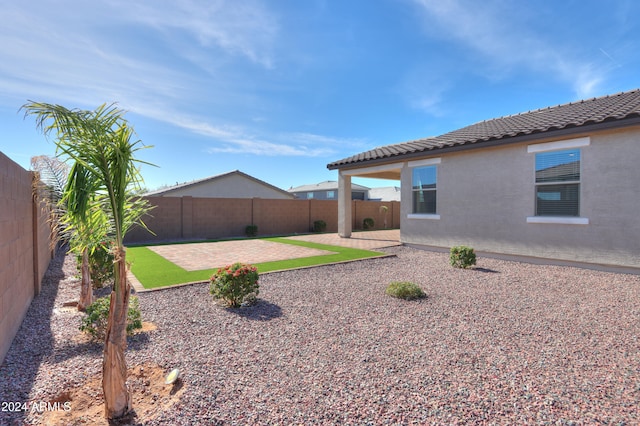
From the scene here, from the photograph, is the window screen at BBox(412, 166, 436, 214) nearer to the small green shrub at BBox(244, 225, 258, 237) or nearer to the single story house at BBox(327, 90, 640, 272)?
the single story house at BBox(327, 90, 640, 272)

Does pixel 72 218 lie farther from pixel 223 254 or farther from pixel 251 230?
pixel 251 230

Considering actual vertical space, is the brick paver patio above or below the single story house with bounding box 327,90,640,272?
below

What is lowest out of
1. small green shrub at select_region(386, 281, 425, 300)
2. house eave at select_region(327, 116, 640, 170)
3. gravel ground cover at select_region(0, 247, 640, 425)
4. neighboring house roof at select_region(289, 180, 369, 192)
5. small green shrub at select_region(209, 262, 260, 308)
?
gravel ground cover at select_region(0, 247, 640, 425)

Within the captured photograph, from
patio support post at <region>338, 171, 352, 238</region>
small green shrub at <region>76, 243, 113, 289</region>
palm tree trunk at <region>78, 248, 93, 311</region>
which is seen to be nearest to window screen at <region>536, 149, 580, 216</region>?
patio support post at <region>338, 171, 352, 238</region>

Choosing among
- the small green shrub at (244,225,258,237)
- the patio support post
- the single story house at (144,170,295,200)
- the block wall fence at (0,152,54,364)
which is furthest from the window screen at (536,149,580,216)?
the single story house at (144,170,295,200)

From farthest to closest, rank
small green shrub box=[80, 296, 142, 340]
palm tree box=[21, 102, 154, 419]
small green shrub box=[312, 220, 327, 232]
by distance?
small green shrub box=[312, 220, 327, 232] → small green shrub box=[80, 296, 142, 340] → palm tree box=[21, 102, 154, 419]

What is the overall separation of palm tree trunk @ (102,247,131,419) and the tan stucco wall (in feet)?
69.6

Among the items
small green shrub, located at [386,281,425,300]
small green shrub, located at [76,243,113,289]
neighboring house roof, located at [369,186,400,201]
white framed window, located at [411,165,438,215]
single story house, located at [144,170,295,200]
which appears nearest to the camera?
small green shrub, located at [386,281,425,300]

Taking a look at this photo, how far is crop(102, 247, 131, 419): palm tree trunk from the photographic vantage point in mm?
2449

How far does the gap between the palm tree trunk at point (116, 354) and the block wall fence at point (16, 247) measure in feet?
6.11

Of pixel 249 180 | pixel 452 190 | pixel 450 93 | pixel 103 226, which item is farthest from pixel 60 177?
pixel 249 180

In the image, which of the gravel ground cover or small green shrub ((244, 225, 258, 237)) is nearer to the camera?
the gravel ground cover

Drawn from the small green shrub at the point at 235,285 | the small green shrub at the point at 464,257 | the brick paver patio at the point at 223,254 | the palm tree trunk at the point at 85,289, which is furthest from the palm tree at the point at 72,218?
the small green shrub at the point at 464,257

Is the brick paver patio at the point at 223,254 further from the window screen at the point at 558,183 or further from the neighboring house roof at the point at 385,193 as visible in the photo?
the neighboring house roof at the point at 385,193
